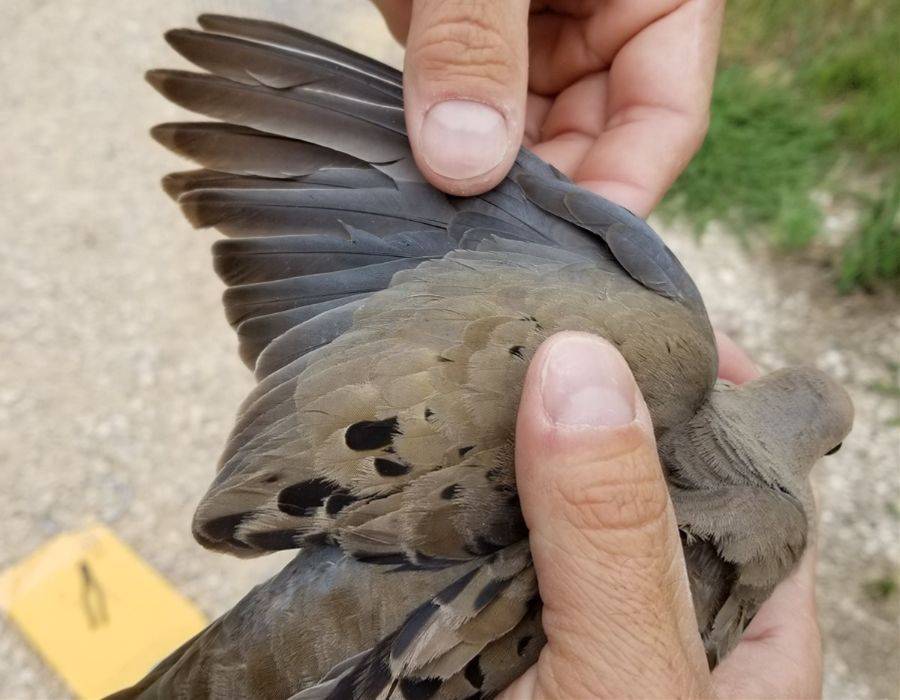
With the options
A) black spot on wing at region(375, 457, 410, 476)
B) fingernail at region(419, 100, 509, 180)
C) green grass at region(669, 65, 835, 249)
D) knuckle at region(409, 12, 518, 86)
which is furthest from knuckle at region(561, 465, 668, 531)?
green grass at region(669, 65, 835, 249)

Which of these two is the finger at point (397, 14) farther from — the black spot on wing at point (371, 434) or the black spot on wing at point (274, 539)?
the black spot on wing at point (274, 539)

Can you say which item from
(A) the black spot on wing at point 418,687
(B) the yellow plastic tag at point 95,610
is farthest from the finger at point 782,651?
(B) the yellow plastic tag at point 95,610

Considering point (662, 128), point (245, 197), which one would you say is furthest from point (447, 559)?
point (662, 128)

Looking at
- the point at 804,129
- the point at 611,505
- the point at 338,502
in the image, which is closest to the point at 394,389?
the point at 338,502

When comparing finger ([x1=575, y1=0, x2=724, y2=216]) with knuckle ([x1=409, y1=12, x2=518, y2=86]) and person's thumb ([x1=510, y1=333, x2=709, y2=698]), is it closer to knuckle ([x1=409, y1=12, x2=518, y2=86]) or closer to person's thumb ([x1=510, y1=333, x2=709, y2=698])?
knuckle ([x1=409, y1=12, x2=518, y2=86])

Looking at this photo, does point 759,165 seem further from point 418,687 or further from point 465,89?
point 418,687
